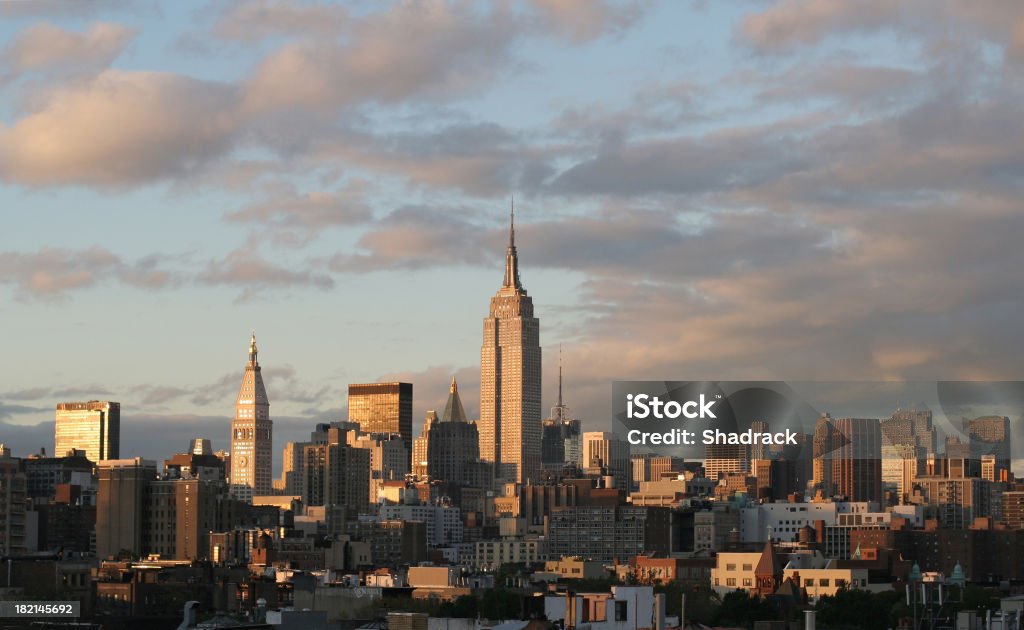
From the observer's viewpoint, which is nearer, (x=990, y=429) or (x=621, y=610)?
(x=621, y=610)

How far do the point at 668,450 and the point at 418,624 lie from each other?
8414 cm

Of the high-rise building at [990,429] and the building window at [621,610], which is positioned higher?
the high-rise building at [990,429]

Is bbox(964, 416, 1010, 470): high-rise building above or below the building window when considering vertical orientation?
above

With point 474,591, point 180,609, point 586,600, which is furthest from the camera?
point 474,591

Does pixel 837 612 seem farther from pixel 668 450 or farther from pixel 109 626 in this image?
pixel 109 626

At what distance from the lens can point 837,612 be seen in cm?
14012

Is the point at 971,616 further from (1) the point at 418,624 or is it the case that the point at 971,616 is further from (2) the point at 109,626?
(2) the point at 109,626

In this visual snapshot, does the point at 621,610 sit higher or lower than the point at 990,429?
lower

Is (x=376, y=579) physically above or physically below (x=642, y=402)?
below

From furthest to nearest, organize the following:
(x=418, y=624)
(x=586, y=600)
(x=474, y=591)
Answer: (x=474, y=591) < (x=586, y=600) < (x=418, y=624)

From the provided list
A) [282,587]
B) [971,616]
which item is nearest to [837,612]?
[282,587]

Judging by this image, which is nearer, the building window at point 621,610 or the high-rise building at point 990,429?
the building window at point 621,610

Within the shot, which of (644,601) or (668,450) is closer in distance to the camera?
(644,601)

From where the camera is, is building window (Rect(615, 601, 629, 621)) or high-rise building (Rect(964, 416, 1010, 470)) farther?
high-rise building (Rect(964, 416, 1010, 470))
